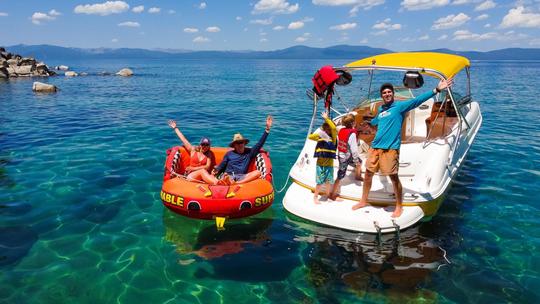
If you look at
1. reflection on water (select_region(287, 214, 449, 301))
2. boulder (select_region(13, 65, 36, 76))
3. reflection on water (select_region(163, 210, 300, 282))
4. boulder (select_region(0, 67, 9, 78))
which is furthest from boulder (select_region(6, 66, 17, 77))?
reflection on water (select_region(287, 214, 449, 301))

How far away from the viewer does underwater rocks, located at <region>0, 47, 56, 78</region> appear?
48.6m

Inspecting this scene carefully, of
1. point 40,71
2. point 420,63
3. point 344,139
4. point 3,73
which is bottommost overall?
point 344,139

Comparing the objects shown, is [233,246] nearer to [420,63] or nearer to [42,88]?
[420,63]

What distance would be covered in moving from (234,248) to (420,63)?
5644 millimetres

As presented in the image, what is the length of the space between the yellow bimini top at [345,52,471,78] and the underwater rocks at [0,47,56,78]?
53.1 meters

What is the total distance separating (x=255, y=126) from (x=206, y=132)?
109 inches

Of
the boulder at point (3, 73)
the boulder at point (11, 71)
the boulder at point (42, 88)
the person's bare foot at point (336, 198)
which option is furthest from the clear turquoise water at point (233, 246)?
the boulder at point (11, 71)

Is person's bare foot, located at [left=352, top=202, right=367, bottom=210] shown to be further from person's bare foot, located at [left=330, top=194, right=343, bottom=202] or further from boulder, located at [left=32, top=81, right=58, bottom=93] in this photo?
boulder, located at [left=32, top=81, right=58, bottom=93]

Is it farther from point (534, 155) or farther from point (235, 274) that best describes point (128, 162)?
point (534, 155)

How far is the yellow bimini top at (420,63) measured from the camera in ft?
25.8

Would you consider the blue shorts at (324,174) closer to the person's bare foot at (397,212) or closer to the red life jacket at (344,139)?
the red life jacket at (344,139)

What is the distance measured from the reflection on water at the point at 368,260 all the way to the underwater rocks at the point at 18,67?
54.1 meters

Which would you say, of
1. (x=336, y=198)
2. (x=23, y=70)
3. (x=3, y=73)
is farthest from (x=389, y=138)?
(x=23, y=70)

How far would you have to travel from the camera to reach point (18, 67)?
51.5 m
